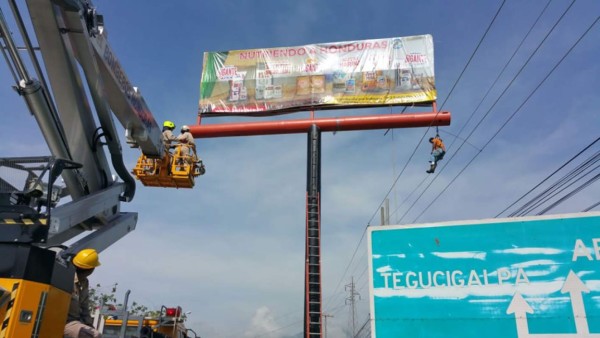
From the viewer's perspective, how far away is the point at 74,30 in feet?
23.7

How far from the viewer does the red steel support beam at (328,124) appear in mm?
17141

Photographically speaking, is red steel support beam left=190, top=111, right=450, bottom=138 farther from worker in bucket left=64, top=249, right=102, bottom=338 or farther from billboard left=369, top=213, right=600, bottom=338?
Result: worker in bucket left=64, top=249, right=102, bottom=338

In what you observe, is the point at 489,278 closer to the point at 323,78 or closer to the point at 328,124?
the point at 328,124

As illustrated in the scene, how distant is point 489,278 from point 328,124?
11.9 m

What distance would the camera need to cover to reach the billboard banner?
59.4ft

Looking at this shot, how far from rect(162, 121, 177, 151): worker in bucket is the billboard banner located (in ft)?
25.8

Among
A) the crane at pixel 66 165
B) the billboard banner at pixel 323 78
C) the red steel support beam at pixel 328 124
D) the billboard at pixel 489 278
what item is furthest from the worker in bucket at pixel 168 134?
the billboard banner at pixel 323 78

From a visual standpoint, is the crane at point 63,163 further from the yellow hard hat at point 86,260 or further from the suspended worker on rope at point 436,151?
the suspended worker on rope at point 436,151

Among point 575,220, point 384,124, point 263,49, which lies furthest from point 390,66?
point 575,220

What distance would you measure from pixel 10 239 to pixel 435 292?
5021 millimetres

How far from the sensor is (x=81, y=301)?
212 inches

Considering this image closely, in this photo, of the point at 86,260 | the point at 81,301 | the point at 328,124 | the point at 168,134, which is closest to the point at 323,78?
the point at 328,124

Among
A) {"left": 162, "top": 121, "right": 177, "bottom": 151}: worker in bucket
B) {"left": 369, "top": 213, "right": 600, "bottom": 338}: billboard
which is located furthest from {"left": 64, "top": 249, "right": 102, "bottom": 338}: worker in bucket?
{"left": 162, "top": 121, "right": 177, "bottom": 151}: worker in bucket

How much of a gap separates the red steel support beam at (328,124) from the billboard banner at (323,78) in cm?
88
